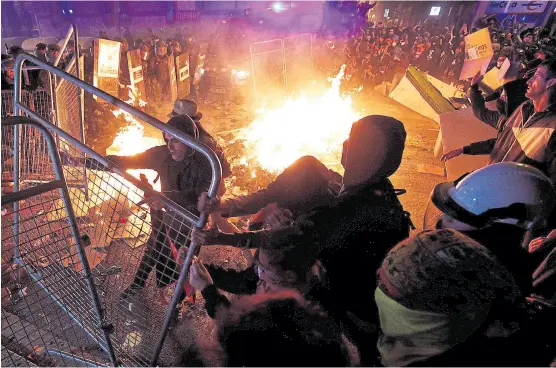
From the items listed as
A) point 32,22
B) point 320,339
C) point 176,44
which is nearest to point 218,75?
point 176,44

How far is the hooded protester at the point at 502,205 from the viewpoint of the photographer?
5.96ft

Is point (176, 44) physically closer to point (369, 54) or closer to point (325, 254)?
point (369, 54)

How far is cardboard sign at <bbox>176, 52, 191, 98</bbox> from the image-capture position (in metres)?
10.6

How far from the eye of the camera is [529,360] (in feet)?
5.11

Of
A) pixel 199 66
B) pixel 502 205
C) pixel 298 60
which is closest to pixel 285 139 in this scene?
pixel 199 66

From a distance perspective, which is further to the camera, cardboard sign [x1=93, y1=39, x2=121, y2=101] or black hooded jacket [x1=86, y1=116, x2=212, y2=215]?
cardboard sign [x1=93, y1=39, x2=121, y2=101]

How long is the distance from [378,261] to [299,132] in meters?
7.02

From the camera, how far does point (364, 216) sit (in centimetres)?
205

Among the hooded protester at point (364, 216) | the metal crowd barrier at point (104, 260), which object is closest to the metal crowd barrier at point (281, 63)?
the metal crowd barrier at point (104, 260)

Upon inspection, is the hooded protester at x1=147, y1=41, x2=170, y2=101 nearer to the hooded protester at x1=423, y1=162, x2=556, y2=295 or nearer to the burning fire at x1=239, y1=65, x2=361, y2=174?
the burning fire at x1=239, y1=65, x2=361, y2=174

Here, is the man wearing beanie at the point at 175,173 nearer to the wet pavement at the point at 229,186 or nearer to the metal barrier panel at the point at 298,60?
the wet pavement at the point at 229,186

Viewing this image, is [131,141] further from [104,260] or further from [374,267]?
[374,267]

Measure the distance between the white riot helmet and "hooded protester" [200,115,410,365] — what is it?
1.46 ft

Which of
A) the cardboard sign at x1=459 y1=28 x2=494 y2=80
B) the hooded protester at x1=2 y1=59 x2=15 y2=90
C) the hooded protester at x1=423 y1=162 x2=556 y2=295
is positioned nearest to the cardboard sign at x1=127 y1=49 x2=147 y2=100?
the hooded protester at x1=2 y1=59 x2=15 y2=90
